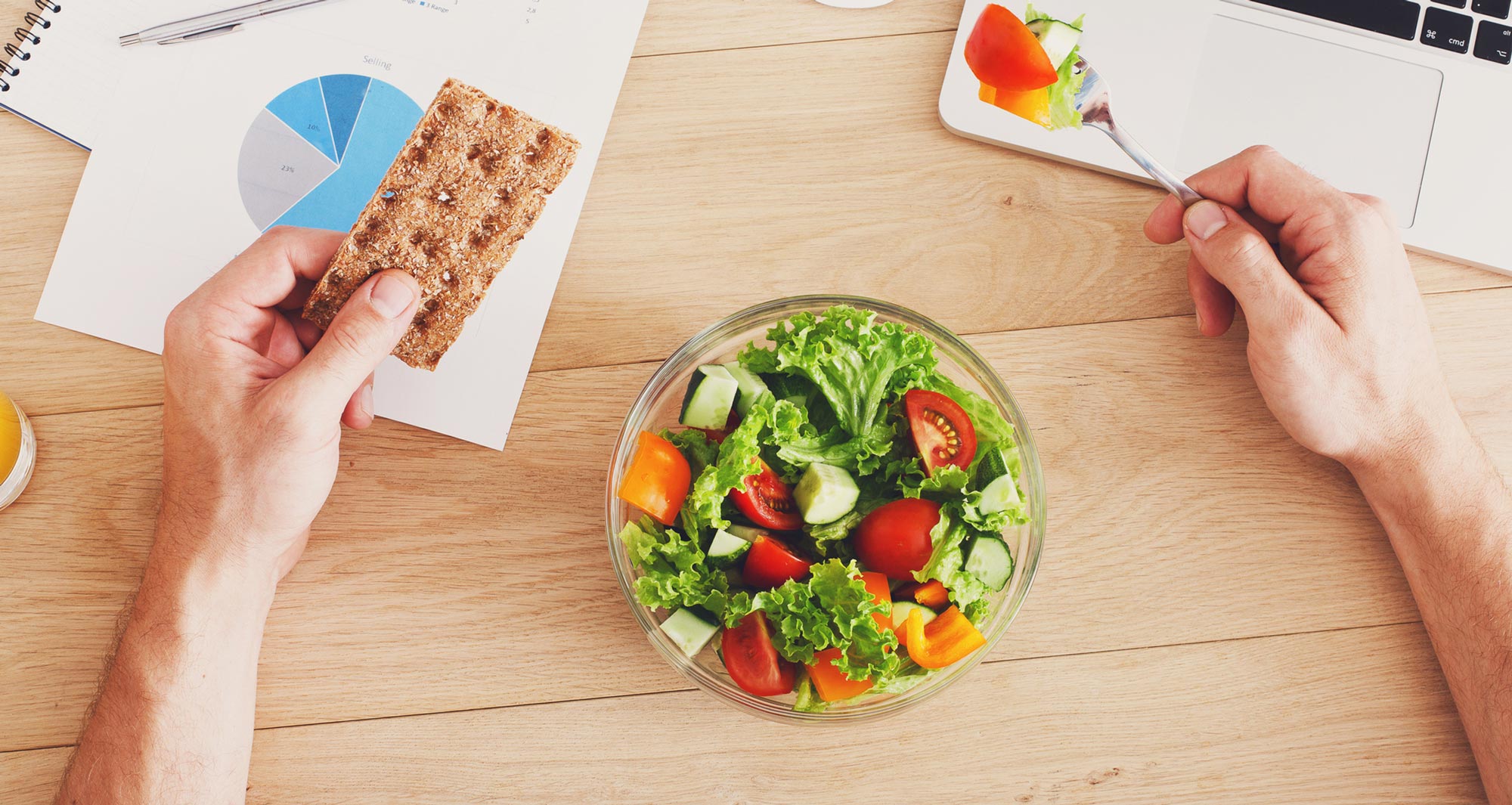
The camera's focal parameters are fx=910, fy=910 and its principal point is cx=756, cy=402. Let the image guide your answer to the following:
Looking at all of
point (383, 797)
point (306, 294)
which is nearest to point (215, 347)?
point (306, 294)

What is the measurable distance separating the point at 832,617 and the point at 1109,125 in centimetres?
73

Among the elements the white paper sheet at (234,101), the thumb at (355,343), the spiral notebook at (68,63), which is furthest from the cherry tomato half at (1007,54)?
the spiral notebook at (68,63)

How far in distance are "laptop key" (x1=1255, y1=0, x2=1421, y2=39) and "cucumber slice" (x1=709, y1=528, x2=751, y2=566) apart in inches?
41.2

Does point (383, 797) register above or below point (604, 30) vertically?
below

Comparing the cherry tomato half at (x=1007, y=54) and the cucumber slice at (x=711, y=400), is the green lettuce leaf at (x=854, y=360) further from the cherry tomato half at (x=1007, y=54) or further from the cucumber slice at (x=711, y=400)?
the cherry tomato half at (x=1007, y=54)

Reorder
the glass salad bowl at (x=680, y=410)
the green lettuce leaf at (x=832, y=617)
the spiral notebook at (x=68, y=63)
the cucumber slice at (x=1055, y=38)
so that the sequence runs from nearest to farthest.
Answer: the green lettuce leaf at (x=832, y=617) < the glass salad bowl at (x=680, y=410) < the cucumber slice at (x=1055, y=38) < the spiral notebook at (x=68, y=63)

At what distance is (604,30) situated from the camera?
4.20 ft

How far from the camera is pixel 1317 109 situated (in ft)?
4.04

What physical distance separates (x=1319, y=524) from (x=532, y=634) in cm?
107

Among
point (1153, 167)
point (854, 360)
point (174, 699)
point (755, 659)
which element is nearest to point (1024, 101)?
point (1153, 167)

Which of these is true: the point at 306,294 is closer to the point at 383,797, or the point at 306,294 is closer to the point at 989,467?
the point at 383,797

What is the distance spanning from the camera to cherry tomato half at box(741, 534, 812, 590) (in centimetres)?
101

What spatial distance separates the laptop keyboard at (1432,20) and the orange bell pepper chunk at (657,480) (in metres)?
1.02

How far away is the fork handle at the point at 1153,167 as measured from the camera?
1160 mm
